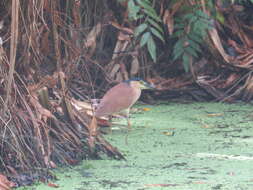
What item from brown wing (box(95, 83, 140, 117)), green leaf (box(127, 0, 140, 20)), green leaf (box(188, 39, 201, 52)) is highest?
green leaf (box(127, 0, 140, 20))

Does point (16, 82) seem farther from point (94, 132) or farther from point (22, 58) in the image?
point (94, 132)

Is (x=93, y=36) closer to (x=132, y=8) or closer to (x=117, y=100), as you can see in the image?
(x=132, y=8)

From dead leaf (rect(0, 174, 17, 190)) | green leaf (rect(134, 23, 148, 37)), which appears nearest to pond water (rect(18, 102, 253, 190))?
dead leaf (rect(0, 174, 17, 190))

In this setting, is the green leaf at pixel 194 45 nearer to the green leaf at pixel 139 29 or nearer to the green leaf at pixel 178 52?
the green leaf at pixel 178 52

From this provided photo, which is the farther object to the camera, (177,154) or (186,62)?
(186,62)

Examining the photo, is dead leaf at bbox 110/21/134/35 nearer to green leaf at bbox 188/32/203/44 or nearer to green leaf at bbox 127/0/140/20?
green leaf at bbox 188/32/203/44

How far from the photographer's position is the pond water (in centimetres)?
357

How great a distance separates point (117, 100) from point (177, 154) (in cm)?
66

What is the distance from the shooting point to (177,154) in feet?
13.9

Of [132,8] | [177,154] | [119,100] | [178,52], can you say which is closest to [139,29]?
[132,8]

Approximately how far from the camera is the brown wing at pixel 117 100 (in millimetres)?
4562

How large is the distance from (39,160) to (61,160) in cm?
19

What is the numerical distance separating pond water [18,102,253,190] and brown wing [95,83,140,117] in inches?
7.8

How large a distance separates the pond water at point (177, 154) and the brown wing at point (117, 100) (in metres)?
0.20
